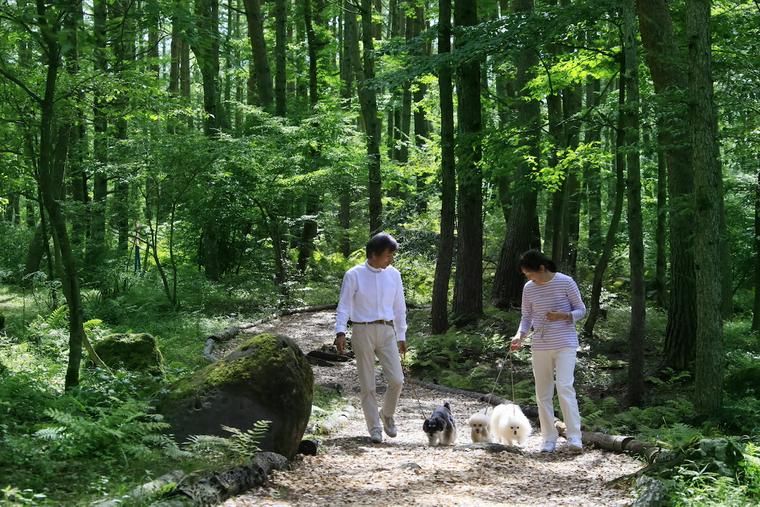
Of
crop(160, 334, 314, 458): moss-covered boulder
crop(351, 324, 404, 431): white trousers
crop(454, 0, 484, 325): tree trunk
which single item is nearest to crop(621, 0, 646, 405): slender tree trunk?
crop(351, 324, 404, 431): white trousers

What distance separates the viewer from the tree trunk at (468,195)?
14266 millimetres

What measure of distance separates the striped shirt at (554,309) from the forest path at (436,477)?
3.78ft

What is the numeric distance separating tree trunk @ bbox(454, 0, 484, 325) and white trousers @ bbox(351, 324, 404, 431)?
6889 millimetres

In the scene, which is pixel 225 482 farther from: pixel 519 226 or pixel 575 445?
pixel 519 226

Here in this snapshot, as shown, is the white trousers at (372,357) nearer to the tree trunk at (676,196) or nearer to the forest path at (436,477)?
the forest path at (436,477)

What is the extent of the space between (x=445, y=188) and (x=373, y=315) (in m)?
7.76

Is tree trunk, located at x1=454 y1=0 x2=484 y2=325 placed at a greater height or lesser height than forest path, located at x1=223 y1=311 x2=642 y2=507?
greater

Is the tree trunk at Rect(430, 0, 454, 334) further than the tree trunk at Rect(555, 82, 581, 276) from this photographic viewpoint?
Yes

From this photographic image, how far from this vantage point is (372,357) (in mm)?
7652

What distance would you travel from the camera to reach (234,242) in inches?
926

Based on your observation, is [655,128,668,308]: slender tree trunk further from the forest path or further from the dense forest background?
the forest path

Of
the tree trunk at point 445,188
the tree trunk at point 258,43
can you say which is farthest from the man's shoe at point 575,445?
the tree trunk at point 258,43

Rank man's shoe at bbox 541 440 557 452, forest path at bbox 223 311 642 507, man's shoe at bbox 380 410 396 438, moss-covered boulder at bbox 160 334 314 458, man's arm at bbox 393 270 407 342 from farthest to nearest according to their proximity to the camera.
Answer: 1. man's shoe at bbox 380 410 396 438
2. man's arm at bbox 393 270 407 342
3. man's shoe at bbox 541 440 557 452
4. moss-covered boulder at bbox 160 334 314 458
5. forest path at bbox 223 311 642 507

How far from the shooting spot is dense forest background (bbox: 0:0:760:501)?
7.46m
